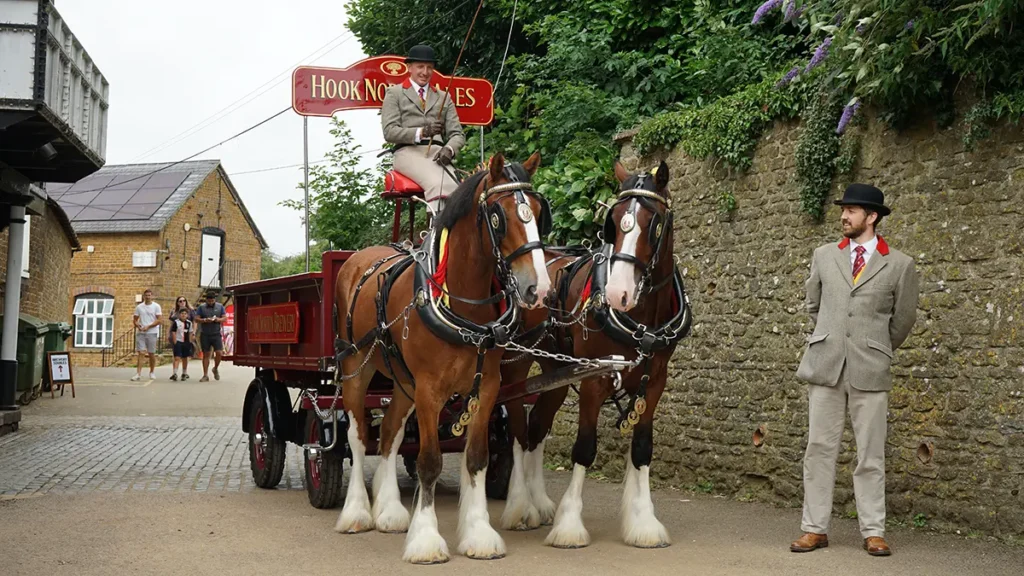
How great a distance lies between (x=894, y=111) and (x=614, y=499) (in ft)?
12.0

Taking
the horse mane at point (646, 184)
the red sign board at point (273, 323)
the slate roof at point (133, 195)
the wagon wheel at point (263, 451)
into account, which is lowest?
the wagon wheel at point (263, 451)

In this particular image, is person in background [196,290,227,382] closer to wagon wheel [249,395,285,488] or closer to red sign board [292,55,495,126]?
red sign board [292,55,495,126]

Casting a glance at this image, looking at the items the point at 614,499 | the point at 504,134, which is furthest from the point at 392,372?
the point at 504,134

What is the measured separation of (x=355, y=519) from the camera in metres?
7.45

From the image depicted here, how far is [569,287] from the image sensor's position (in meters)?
7.66

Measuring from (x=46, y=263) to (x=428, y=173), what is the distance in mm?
16253

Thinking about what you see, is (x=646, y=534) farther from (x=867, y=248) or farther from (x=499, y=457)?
(x=499, y=457)

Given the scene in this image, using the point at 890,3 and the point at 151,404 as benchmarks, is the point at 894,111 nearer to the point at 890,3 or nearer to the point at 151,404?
the point at 890,3

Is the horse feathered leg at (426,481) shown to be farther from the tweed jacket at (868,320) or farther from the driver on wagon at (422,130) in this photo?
the tweed jacket at (868,320)

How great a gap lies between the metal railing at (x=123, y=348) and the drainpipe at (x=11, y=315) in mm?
22896

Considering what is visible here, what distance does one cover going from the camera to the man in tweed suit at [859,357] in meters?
6.52

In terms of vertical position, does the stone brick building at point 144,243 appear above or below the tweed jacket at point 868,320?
above

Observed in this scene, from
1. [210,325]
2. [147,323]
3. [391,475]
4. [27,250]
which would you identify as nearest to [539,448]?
[391,475]

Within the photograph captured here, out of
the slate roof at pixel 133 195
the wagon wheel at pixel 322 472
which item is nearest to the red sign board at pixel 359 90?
the wagon wheel at pixel 322 472
